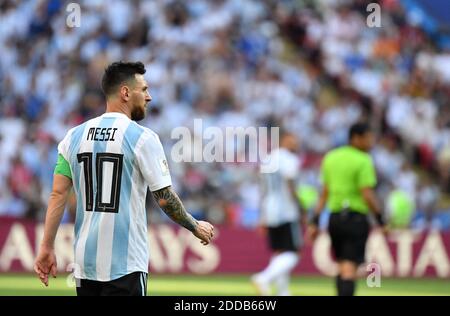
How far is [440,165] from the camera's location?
23.1 m

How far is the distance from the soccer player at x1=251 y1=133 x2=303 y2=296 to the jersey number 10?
301 inches

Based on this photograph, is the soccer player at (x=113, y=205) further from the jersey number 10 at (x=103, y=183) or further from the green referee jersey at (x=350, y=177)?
the green referee jersey at (x=350, y=177)

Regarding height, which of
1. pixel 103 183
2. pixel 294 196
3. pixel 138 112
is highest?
pixel 138 112

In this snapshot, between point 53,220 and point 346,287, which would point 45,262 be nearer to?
point 53,220

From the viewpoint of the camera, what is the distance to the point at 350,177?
468 inches

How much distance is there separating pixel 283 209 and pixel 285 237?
1.21 ft

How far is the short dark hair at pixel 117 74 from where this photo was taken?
7.14 metres

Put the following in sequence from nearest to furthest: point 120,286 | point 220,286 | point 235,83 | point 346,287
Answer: point 120,286 < point 346,287 < point 220,286 < point 235,83

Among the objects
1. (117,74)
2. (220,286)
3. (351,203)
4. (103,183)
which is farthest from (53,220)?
(220,286)
